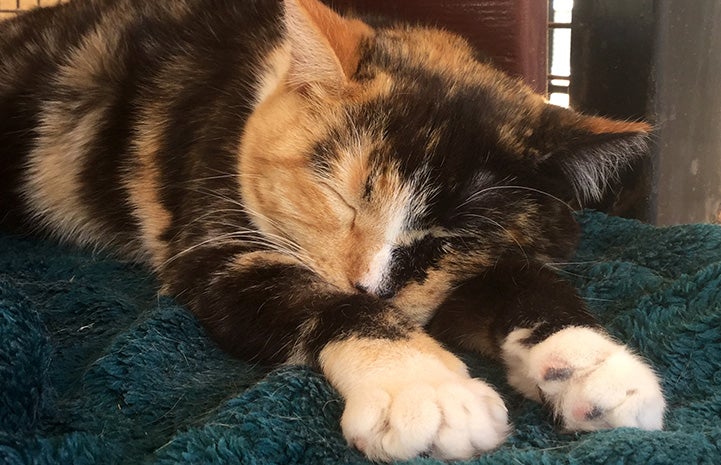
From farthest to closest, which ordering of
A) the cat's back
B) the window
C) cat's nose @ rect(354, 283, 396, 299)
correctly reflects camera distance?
1. the window
2. the cat's back
3. cat's nose @ rect(354, 283, 396, 299)

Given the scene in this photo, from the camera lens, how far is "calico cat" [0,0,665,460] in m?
0.79

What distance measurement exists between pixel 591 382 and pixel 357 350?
10.8 inches

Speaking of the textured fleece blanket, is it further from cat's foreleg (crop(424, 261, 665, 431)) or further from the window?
the window

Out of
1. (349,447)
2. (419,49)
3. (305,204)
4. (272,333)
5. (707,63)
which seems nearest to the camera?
(349,447)

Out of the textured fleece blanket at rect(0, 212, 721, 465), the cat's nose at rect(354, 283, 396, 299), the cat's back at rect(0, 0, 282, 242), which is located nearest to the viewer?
the textured fleece blanket at rect(0, 212, 721, 465)

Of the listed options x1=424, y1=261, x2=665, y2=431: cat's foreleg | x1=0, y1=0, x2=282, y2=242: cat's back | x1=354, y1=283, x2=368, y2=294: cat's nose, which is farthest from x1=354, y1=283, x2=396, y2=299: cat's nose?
x1=0, y1=0, x2=282, y2=242: cat's back

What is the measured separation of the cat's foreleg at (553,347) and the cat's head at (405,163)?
1.8 inches

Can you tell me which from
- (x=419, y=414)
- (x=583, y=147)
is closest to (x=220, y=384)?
(x=419, y=414)

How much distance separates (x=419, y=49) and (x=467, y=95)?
0.17m

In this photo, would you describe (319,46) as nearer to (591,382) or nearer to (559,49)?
(591,382)

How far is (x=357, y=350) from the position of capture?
83cm

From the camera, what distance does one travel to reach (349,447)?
735mm

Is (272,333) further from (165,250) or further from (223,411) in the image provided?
(165,250)

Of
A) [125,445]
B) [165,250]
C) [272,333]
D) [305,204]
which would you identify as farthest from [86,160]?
[125,445]
